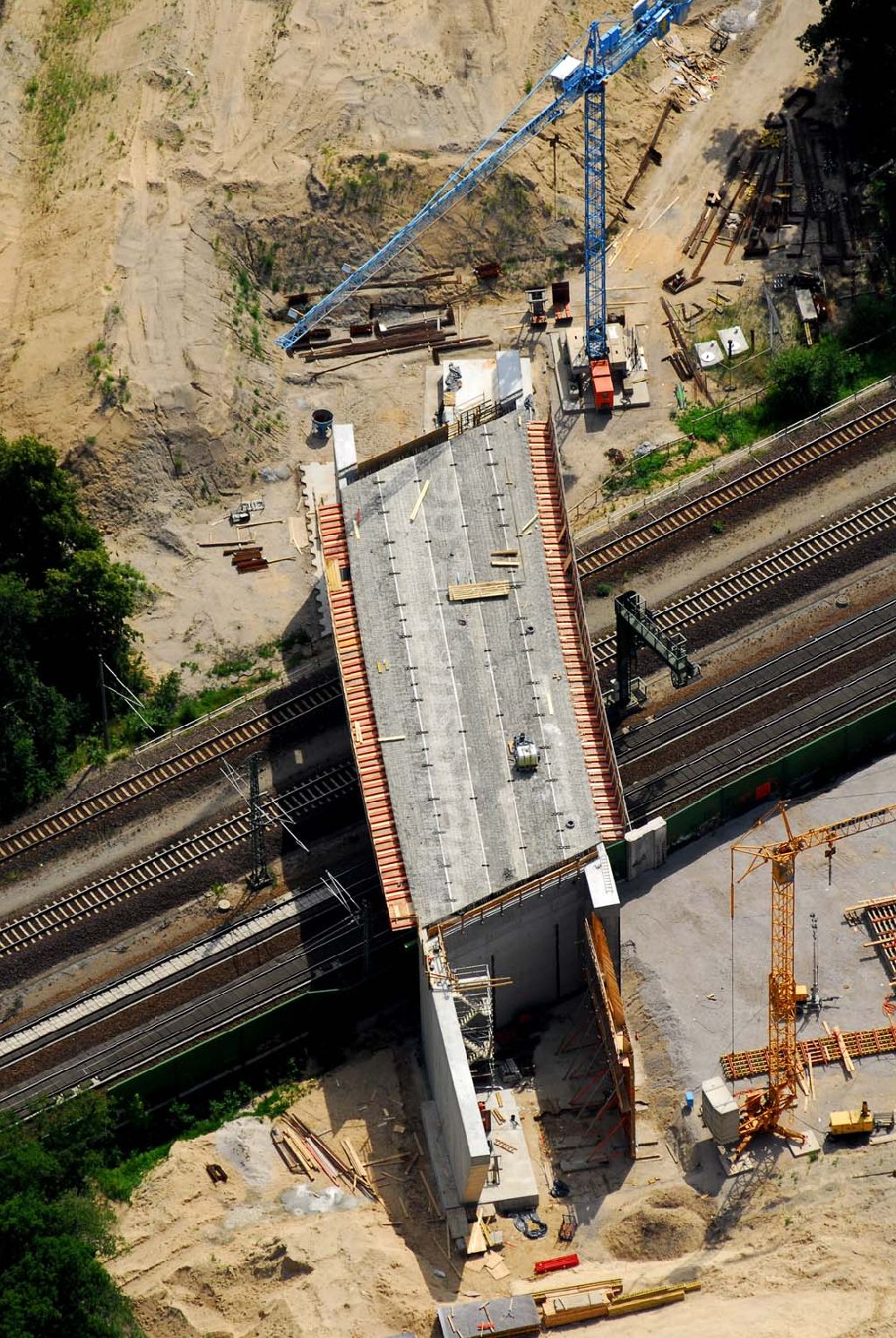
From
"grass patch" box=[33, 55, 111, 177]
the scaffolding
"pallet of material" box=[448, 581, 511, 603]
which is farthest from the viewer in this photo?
"grass patch" box=[33, 55, 111, 177]

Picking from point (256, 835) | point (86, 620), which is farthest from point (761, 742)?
point (86, 620)

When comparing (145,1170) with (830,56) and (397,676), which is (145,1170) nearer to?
(397,676)

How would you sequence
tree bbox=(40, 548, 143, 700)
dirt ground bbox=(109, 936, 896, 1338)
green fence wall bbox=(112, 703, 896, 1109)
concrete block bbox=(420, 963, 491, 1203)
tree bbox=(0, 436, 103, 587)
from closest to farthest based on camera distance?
dirt ground bbox=(109, 936, 896, 1338) → concrete block bbox=(420, 963, 491, 1203) → green fence wall bbox=(112, 703, 896, 1109) → tree bbox=(40, 548, 143, 700) → tree bbox=(0, 436, 103, 587)

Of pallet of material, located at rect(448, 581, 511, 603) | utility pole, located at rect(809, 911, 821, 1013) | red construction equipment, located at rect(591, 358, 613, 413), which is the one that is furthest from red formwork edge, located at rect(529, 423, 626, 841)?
red construction equipment, located at rect(591, 358, 613, 413)

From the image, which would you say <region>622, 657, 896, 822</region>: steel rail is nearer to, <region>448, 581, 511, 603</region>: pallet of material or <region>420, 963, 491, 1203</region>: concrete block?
<region>448, 581, 511, 603</region>: pallet of material

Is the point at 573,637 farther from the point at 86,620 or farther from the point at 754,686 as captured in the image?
the point at 86,620

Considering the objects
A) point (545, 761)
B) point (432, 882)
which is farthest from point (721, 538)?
point (432, 882)
